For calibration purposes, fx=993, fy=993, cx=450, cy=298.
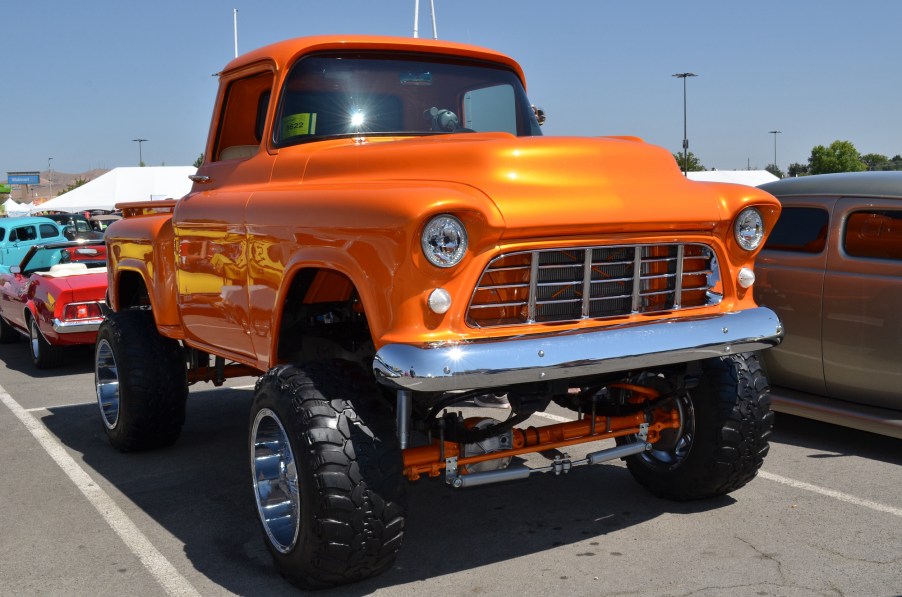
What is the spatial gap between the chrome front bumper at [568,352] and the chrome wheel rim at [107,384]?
3835mm

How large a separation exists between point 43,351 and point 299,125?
7223mm

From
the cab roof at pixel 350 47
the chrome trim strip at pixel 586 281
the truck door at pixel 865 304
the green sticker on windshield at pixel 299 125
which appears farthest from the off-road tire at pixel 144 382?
the truck door at pixel 865 304

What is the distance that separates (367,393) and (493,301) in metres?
0.67

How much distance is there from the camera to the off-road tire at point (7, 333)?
1386cm

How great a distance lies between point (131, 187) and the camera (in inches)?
1403

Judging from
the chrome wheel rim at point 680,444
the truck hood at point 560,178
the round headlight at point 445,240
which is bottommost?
the chrome wheel rim at point 680,444

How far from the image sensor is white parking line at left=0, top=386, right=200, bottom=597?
4.48 metres

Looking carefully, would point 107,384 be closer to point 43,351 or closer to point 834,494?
point 43,351

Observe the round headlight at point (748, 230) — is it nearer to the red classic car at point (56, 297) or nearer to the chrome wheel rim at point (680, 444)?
the chrome wheel rim at point (680, 444)

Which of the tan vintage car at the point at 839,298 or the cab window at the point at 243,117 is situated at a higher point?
the cab window at the point at 243,117

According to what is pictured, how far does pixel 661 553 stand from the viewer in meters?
4.62

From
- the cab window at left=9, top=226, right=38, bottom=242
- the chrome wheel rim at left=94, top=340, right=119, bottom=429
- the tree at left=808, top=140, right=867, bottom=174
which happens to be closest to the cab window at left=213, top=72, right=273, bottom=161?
the chrome wheel rim at left=94, top=340, right=119, bottom=429

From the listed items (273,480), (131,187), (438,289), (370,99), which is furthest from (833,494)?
(131,187)

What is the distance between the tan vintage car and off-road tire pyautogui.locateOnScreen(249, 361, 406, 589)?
3.46 metres
